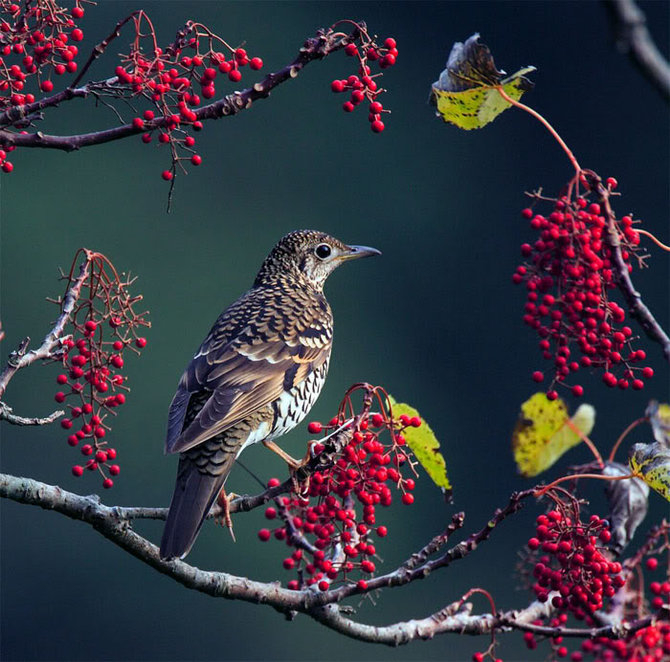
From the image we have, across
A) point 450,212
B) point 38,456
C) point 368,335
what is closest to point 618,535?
point 38,456

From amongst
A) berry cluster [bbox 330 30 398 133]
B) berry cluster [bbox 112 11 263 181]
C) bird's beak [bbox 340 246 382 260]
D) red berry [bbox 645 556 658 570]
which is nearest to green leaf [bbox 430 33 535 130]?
berry cluster [bbox 330 30 398 133]

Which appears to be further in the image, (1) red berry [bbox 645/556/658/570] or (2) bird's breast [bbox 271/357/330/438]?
(2) bird's breast [bbox 271/357/330/438]

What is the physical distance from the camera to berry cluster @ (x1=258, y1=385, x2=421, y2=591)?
2852mm

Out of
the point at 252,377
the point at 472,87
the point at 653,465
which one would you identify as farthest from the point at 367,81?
the point at 252,377

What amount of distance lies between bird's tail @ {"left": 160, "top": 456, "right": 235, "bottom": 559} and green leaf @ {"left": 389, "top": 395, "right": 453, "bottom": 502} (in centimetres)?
58

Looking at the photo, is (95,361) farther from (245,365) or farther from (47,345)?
(245,365)

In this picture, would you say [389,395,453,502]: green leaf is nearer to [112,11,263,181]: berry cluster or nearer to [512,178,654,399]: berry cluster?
[512,178,654,399]: berry cluster

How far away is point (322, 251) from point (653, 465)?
2517 millimetres

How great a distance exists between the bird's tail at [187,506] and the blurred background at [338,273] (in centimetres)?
1010

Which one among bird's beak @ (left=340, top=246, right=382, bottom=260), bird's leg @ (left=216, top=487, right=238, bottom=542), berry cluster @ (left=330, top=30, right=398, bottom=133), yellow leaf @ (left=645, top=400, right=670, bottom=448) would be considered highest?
bird's beak @ (left=340, top=246, right=382, bottom=260)

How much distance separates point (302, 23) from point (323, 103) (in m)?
1.68

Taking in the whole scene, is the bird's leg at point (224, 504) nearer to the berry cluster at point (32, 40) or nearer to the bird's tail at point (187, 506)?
the bird's tail at point (187, 506)

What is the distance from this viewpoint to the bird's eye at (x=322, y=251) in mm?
4678

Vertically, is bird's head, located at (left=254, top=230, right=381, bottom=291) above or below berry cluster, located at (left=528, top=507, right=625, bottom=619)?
above
